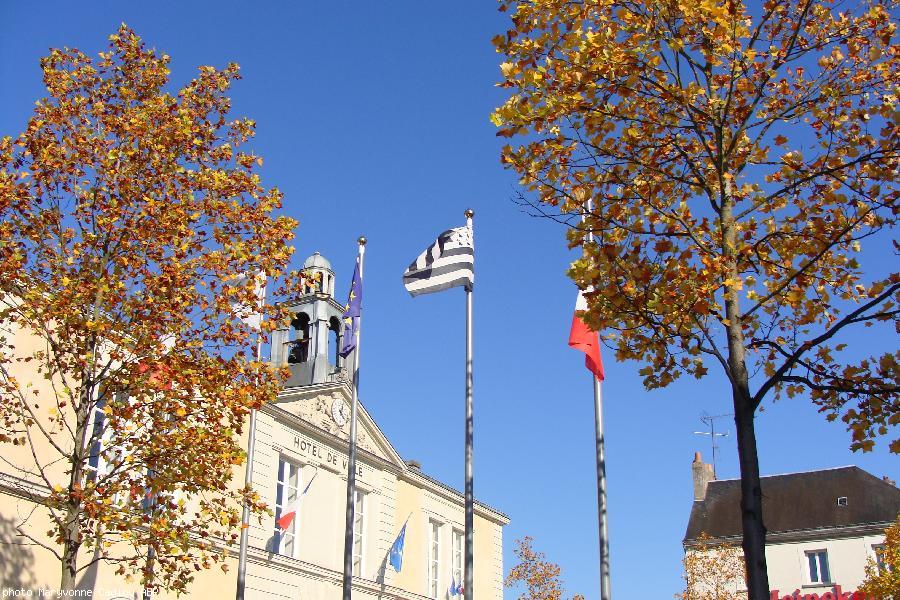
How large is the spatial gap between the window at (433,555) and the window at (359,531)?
137 inches

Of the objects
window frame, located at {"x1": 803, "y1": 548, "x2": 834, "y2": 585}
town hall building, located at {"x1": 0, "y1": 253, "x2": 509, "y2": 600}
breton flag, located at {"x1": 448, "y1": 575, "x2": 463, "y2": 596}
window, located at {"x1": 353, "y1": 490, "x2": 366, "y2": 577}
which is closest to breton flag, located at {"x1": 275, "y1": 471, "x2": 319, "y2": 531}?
town hall building, located at {"x1": 0, "y1": 253, "x2": 509, "y2": 600}

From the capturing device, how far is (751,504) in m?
6.70

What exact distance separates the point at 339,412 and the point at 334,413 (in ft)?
0.68

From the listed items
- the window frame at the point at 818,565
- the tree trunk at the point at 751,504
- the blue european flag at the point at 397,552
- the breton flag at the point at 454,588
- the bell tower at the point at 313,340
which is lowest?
the tree trunk at the point at 751,504

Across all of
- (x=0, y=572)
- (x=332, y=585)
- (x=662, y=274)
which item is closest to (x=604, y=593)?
(x=662, y=274)

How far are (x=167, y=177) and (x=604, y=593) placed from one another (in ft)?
→ 25.3

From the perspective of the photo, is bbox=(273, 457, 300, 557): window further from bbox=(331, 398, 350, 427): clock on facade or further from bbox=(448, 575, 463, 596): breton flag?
bbox=(448, 575, 463, 596): breton flag

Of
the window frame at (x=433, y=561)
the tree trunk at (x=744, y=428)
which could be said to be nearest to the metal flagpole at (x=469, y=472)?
the tree trunk at (x=744, y=428)

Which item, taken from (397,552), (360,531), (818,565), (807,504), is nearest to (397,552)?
(397,552)

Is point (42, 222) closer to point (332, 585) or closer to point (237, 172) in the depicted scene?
point (237, 172)

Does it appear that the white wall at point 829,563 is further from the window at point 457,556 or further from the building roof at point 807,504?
the window at point 457,556

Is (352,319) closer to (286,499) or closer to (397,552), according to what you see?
(286,499)

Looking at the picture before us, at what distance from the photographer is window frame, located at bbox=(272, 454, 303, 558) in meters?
22.1

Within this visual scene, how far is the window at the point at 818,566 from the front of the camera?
4231 centimetres
